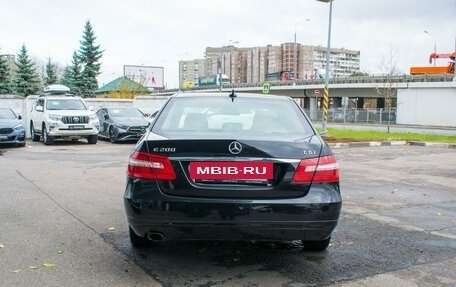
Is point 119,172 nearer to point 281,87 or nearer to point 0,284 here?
point 0,284

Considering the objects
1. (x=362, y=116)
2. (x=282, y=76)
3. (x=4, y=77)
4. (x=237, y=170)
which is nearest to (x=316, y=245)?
(x=237, y=170)

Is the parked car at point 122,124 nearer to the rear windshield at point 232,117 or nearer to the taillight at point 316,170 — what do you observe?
the rear windshield at point 232,117

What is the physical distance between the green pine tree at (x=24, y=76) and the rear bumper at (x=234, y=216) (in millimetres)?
50482

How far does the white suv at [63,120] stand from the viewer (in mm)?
16484

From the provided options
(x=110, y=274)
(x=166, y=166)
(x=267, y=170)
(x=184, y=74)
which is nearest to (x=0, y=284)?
(x=110, y=274)

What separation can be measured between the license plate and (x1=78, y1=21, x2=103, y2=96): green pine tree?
166 ft

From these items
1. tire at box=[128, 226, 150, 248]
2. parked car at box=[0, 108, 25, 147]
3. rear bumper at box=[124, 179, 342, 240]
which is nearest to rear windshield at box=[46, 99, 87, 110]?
parked car at box=[0, 108, 25, 147]

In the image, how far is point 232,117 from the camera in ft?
13.9

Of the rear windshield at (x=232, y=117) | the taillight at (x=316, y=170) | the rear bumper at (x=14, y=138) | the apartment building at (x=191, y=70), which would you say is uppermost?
the apartment building at (x=191, y=70)

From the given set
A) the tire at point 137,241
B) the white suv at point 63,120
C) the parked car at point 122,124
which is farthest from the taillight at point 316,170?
the white suv at point 63,120

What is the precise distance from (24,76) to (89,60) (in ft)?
23.5

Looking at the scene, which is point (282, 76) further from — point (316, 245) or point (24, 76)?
point (316, 245)

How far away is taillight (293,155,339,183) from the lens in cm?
349

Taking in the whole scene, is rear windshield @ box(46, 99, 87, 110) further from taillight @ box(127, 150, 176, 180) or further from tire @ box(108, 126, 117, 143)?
taillight @ box(127, 150, 176, 180)
